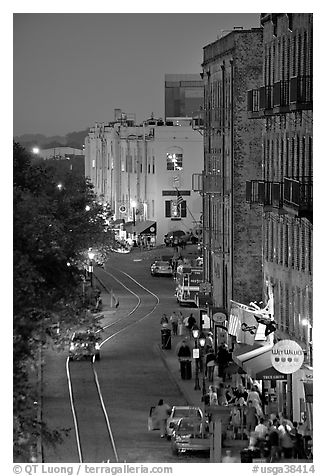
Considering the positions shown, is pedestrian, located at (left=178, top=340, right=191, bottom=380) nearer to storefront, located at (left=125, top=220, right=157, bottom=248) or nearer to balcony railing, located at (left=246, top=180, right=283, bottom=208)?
balcony railing, located at (left=246, top=180, right=283, bottom=208)

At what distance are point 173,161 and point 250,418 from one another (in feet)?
71.1

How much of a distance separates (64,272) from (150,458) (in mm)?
2099

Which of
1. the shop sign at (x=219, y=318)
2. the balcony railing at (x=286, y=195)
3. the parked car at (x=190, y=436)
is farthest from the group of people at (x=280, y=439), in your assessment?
the shop sign at (x=219, y=318)

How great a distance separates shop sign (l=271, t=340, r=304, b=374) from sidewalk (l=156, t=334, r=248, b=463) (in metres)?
0.87

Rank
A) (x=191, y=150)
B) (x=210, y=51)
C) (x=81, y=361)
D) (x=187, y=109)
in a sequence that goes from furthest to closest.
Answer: (x=191, y=150) → (x=187, y=109) → (x=210, y=51) → (x=81, y=361)

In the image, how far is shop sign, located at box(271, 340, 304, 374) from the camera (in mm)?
19172

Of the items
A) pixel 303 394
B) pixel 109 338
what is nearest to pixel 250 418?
pixel 303 394

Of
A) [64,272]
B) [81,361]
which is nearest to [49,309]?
[64,272]

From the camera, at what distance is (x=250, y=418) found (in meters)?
20.8
